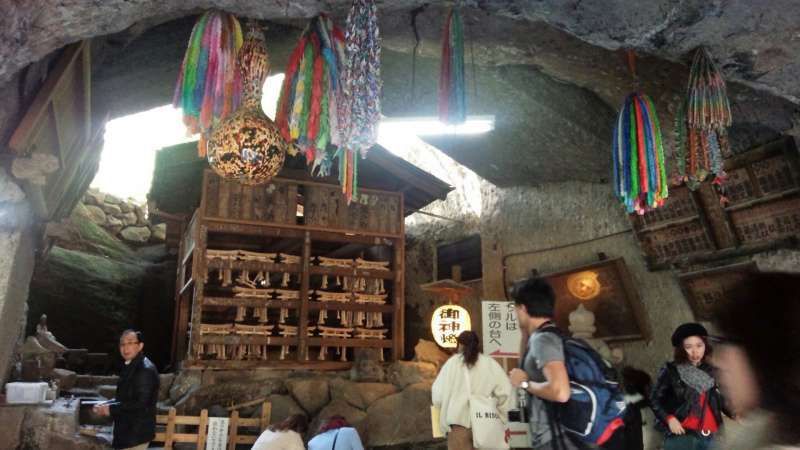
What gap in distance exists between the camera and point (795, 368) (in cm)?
152

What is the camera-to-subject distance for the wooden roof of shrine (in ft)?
36.4

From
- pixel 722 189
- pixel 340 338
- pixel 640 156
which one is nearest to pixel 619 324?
pixel 722 189

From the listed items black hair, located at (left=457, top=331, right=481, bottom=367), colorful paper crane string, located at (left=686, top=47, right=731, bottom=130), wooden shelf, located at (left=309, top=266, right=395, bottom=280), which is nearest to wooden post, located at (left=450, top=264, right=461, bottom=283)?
wooden shelf, located at (left=309, top=266, right=395, bottom=280)

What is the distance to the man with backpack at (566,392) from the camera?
295cm

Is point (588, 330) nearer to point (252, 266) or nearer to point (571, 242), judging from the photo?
point (571, 242)

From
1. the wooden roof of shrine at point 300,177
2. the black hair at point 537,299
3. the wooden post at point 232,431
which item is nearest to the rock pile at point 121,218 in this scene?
the wooden roof of shrine at point 300,177

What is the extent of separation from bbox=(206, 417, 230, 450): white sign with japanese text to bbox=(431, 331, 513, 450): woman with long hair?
393cm

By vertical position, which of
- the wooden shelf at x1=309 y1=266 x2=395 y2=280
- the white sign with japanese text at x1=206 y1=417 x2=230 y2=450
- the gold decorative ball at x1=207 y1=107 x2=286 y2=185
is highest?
the gold decorative ball at x1=207 y1=107 x2=286 y2=185

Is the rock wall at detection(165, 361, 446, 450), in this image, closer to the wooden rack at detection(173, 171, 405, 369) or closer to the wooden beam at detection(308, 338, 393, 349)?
the wooden rack at detection(173, 171, 405, 369)

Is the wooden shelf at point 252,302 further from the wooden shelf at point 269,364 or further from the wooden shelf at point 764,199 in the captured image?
the wooden shelf at point 764,199

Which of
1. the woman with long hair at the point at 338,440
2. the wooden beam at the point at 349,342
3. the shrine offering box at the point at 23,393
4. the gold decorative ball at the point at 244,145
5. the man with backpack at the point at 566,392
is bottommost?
the woman with long hair at the point at 338,440

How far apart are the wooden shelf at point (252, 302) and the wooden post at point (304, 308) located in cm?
15

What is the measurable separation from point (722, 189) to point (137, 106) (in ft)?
25.0

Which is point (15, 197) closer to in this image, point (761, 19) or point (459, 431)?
point (459, 431)
